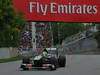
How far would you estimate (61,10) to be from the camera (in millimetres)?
35062

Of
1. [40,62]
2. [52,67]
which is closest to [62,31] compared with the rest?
[52,67]

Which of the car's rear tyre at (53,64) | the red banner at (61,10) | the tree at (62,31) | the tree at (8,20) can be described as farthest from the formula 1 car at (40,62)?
the tree at (62,31)

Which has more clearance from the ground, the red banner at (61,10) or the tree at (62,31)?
the red banner at (61,10)

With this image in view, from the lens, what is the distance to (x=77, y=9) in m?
35.6

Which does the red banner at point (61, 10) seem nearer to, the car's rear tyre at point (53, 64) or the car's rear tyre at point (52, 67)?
the car's rear tyre at point (53, 64)

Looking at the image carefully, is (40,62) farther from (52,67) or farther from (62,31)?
(62,31)

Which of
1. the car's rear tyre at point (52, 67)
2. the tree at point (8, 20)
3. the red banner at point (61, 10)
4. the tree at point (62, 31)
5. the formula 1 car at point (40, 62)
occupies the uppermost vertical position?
the tree at point (8, 20)

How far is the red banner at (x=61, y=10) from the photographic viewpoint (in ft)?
113

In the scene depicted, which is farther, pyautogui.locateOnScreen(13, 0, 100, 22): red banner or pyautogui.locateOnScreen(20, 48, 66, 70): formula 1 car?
pyautogui.locateOnScreen(13, 0, 100, 22): red banner

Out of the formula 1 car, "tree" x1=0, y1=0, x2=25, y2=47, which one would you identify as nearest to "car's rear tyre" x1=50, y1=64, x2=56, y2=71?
the formula 1 car

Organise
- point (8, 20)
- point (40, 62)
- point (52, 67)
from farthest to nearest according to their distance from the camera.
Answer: point (52, 67), point (40, 62), point (8, 20)

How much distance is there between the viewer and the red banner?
34.4m

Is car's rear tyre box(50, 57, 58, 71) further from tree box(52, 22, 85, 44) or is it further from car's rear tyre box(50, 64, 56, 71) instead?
tree box(52, 22, 85, 44)

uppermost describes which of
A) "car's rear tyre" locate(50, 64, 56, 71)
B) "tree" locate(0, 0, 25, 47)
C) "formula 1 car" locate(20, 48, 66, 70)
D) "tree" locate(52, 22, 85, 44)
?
"tree" locate(0, 0, 25, 47)
